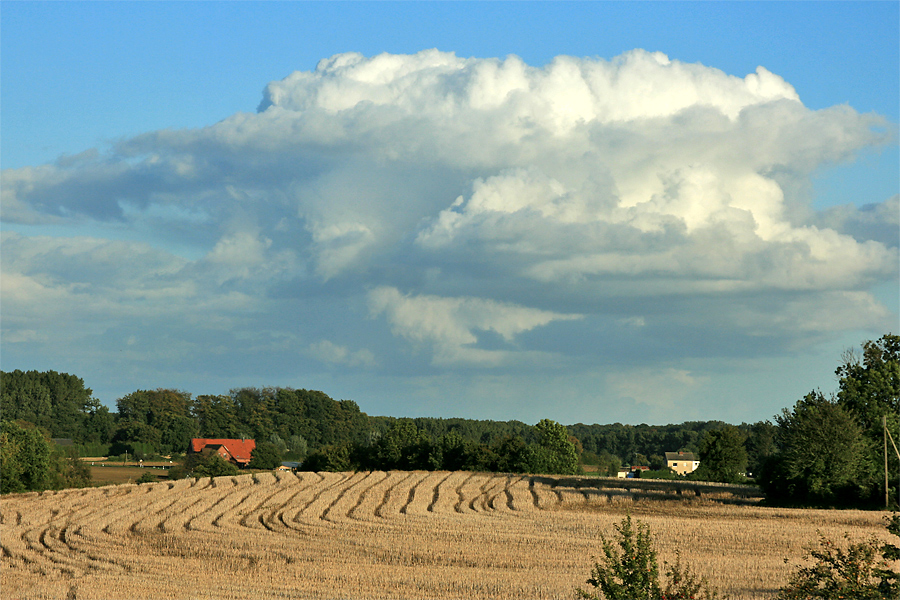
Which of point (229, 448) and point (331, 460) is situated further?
point (229, 448)

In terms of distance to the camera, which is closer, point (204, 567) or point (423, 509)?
point (204, 567)

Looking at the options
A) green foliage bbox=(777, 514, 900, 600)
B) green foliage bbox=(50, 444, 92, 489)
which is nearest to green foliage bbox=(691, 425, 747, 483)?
green foliage bbox=(50, 444, 92, 489)

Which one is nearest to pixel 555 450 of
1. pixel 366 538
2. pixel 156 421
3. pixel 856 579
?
pixel 366 538

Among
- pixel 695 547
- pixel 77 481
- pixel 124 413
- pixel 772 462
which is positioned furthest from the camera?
pixel 124 413

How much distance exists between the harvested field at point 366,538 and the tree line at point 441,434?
189 inches

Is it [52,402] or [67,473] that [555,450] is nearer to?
[67,473]

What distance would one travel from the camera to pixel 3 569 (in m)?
35.2

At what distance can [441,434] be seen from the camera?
107375 millimetres

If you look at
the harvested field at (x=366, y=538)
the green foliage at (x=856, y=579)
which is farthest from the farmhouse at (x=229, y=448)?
the green foliage at (x=856, y=579)

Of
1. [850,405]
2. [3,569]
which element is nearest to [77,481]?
[3,569]

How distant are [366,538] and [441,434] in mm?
64285

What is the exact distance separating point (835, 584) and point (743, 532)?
90.1 feet

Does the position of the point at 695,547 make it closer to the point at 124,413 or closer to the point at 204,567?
the point at 204,567

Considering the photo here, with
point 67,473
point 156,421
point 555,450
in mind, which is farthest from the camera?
point 156,421
